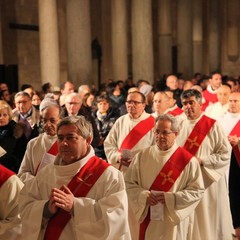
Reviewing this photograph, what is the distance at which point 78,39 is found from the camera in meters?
17.7

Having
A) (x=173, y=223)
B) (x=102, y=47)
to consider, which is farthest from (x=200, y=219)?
(x=102, y=47)

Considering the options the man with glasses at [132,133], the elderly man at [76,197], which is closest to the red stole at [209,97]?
the man with glasses at [132,133]

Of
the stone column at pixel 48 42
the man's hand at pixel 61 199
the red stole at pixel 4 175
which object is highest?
the stone column at pixel 48 42

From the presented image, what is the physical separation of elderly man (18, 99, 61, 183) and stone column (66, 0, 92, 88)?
443 inches

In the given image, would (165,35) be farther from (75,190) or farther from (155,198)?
(75,190)

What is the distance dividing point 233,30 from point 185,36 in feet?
14.7

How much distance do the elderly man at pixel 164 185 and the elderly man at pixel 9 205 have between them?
151 cm

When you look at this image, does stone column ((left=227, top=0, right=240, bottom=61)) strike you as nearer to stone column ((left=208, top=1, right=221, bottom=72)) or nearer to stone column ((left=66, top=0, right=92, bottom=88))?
stone column ((left=208, top=1, right=221, bottom=72))

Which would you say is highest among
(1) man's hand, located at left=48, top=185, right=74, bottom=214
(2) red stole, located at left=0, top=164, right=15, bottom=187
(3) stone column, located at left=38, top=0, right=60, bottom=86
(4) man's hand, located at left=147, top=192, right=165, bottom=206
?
(3) stone column, located at left=38, top=0, right=60, bottom=86

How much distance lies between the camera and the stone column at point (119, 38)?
74.6ft

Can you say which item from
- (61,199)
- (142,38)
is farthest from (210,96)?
(61,199)

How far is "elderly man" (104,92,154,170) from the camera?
8.03 metres

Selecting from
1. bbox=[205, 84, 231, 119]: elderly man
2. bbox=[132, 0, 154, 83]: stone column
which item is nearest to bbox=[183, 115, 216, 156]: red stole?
bbox=[205, 84, 231, 119]: elderly man

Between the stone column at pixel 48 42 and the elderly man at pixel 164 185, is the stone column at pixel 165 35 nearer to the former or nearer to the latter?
the stone column at pixel 48 42
